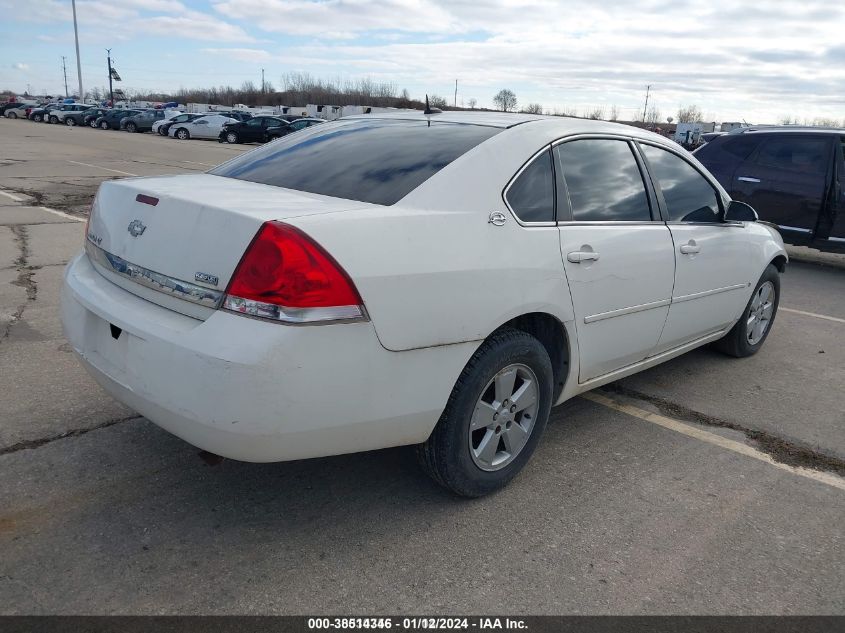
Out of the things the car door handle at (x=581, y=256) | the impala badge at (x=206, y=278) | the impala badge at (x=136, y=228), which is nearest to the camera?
the impala badge at (x=206, y=278)

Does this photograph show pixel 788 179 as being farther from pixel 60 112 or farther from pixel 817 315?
pixel 60 112

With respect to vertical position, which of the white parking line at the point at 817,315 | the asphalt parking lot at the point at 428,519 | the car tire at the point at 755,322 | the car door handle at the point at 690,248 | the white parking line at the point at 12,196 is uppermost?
the car door handle at the point at 690,248

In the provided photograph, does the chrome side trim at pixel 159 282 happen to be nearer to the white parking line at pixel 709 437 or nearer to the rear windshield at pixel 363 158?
the rear windshield at pixel 363 158

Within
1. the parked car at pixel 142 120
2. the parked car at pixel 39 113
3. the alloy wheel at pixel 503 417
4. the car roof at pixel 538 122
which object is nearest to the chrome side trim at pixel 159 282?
the alloy wheel at pixel 503 417

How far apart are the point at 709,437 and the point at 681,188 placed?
1.50 m

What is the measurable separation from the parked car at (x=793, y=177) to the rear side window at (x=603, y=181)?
22.1 ft

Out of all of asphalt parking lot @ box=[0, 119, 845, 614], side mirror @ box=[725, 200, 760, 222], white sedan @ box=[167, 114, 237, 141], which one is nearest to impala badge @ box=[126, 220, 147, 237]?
asphalt parking lot @ box=[0, 119, 845, 614]

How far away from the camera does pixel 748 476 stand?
11.3 feet

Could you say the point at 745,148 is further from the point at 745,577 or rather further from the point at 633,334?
the point at 745,577

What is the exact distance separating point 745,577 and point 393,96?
121m

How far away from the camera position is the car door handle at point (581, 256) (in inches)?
125

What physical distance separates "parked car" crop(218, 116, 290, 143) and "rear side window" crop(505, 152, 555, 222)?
34.4 meters

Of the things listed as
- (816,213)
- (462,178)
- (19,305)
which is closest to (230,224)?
(462,178)

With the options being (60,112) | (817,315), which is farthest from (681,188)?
(60,112)
